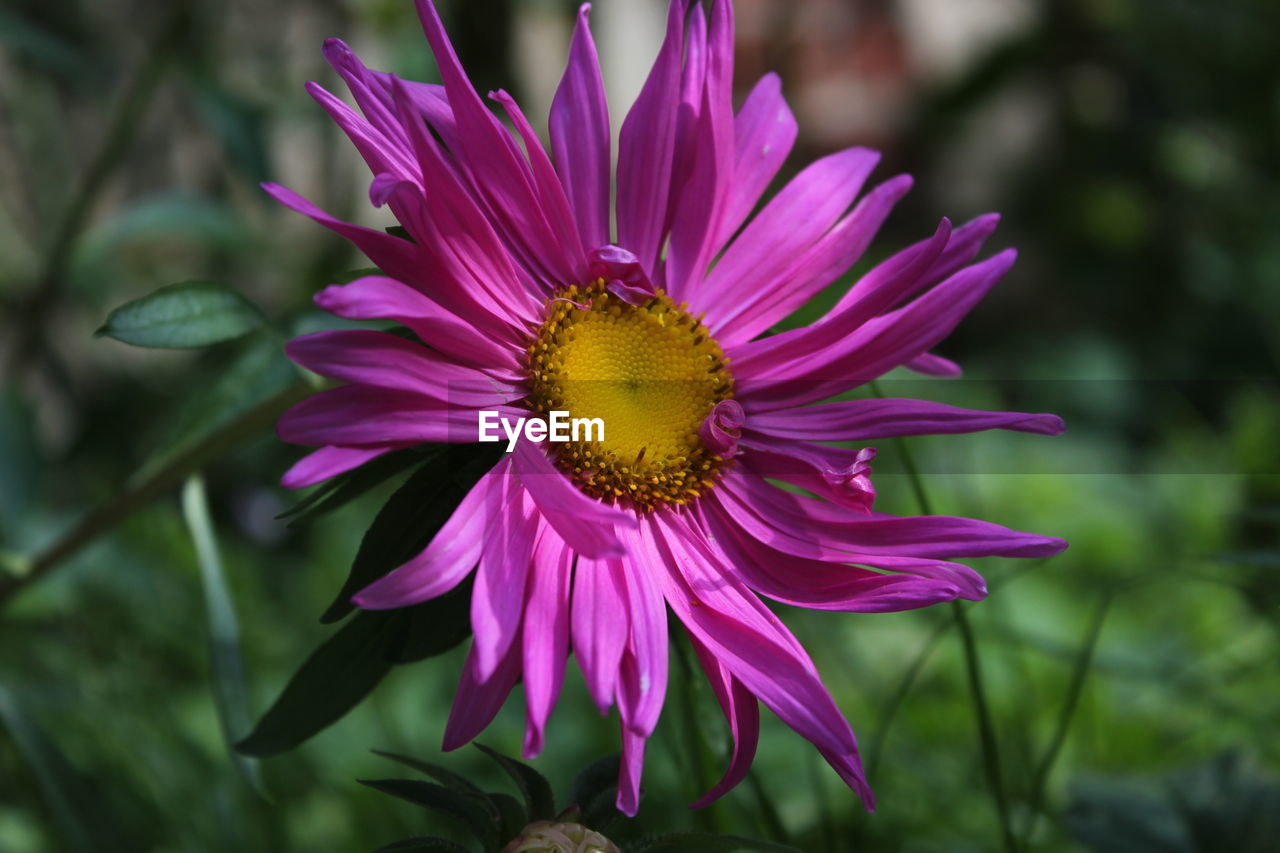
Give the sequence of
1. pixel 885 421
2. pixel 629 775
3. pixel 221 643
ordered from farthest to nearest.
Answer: pixel 221 643 → pixel 885 421 → pixel 629 775

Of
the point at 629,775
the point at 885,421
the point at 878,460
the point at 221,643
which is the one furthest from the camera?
the point at 878,460

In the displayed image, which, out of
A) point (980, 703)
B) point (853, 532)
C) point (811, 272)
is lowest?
point (980, 703)

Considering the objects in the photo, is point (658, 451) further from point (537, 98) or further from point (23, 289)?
point (537, 98)

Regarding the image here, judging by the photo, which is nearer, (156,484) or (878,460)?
(156,484)

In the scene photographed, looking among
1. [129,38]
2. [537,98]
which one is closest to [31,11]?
[129,38]

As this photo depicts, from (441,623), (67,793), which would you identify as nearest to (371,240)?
(441,623)

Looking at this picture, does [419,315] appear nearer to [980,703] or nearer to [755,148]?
[755,148]
